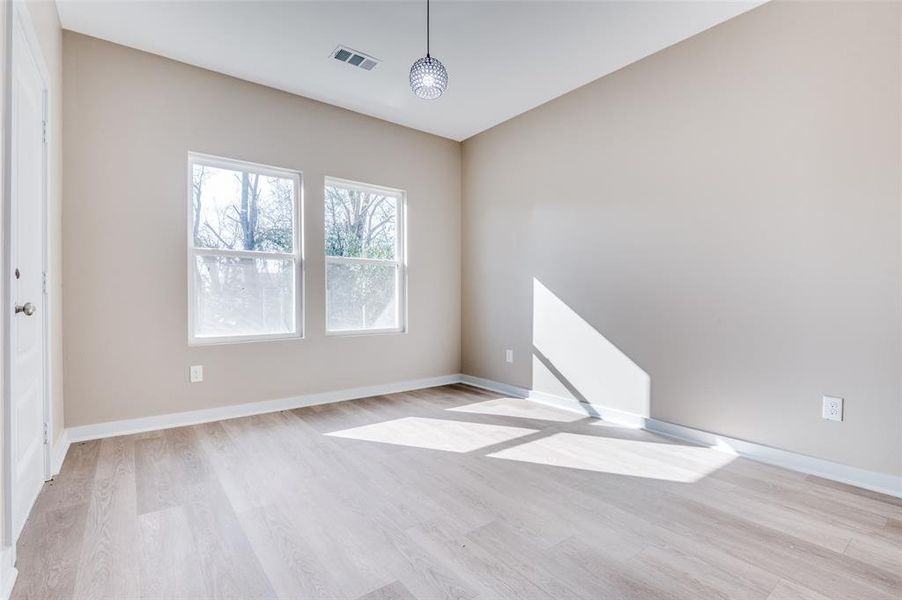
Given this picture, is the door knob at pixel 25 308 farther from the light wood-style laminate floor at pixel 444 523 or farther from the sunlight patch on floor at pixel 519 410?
the sunlight patch on floor at pixel 519 410

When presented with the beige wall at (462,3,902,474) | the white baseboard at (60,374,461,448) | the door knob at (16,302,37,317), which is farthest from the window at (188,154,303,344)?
the beige wall at (462,3,902,474)

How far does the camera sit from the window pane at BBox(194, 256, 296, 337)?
11.1 ft

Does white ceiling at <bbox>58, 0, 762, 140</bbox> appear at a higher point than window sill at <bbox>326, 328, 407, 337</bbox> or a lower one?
higher

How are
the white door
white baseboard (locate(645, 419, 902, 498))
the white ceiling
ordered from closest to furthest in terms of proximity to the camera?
the white door < white baseboard (locate(645, 419, 902, 498)) < the white ceiling

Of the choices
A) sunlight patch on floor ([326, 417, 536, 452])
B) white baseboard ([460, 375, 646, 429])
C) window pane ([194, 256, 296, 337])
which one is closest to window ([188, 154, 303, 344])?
window pane ([194, 256, 296, 337])

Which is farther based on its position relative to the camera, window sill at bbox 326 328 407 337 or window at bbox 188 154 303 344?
window sill at bbox 326 328 407 337

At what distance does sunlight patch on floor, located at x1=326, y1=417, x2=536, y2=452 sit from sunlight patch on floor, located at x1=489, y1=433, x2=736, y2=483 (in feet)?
0.71

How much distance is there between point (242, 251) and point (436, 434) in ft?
7.25

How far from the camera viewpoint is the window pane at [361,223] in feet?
13.3

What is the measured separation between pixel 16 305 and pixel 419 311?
3.25m

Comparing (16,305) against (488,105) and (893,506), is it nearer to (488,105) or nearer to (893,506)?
(488,105)

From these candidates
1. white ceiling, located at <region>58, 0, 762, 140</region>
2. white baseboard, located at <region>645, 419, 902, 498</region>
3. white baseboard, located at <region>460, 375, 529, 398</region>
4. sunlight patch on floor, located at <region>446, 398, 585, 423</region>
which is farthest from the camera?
white baseboard, located at <region>460, 375, 529, 398</region>

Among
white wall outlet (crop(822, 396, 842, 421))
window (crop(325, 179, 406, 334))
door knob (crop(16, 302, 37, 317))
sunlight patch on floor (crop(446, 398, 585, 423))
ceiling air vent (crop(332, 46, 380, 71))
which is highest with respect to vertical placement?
ceiling air vent (crop(332, 46, 380, 71))

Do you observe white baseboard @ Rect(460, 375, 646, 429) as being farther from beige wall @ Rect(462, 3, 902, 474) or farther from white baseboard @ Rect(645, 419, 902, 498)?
white baseboard @ Rect(645, 419, 902, 498)
